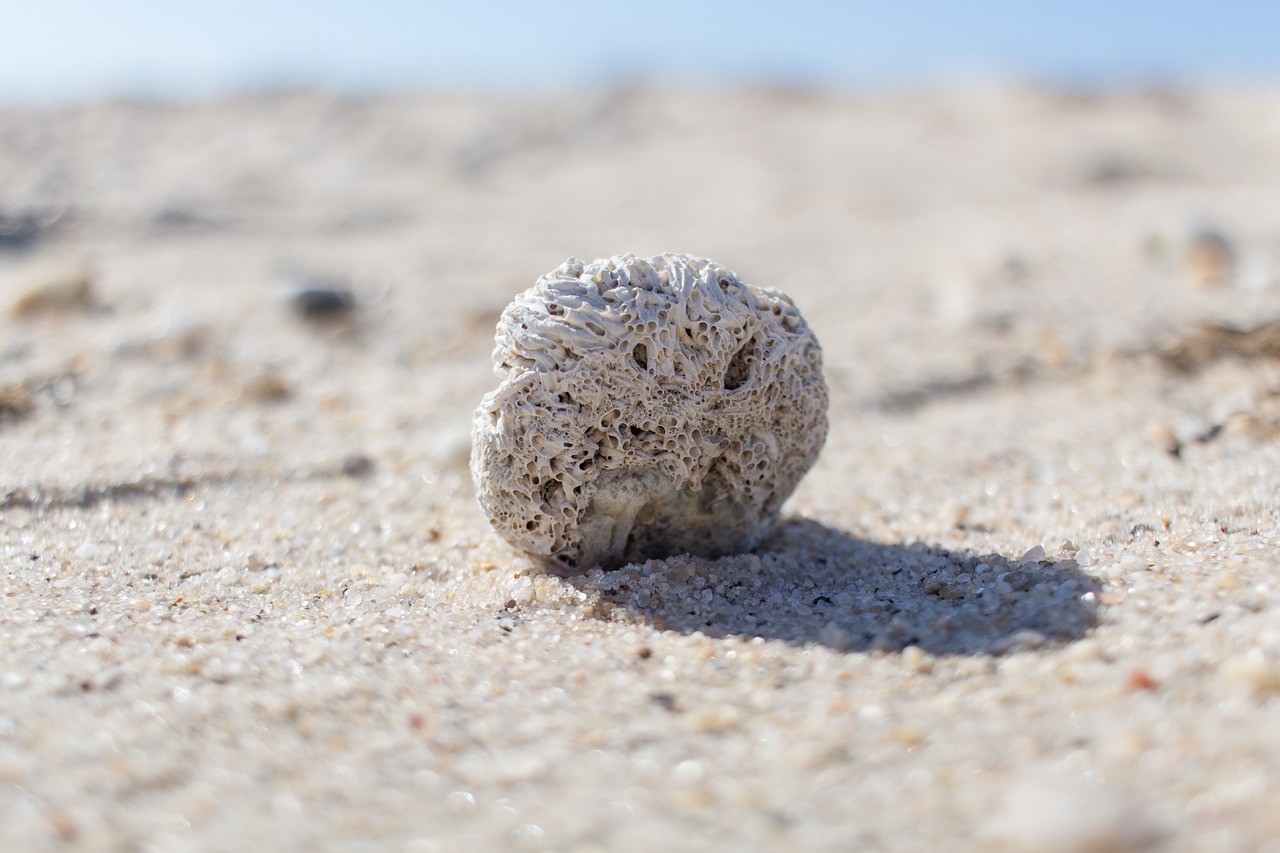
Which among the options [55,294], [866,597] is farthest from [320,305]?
[866,597]

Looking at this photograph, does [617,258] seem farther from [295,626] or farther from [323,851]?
[323,851]

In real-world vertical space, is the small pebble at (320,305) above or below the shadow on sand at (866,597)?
above

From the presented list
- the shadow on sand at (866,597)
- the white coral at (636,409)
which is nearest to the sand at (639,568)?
the shadow on sand at (866,597)

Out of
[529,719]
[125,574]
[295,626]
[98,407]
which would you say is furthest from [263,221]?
[529,719]

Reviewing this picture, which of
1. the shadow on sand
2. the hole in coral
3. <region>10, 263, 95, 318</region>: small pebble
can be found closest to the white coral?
the hole in coral

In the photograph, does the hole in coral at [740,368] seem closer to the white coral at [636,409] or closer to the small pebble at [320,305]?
the white coral at [636,409]
